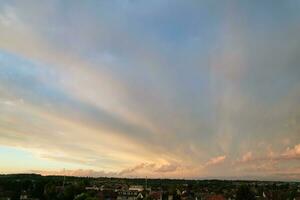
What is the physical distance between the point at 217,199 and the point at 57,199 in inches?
1595

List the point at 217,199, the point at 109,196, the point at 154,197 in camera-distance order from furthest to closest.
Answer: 1. the point at 109,196
2. the point at 154,197
3. the point at 217,199

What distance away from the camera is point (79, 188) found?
11894cm

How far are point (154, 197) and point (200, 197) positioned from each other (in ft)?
69.4

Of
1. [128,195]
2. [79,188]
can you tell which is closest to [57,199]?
[79,188]

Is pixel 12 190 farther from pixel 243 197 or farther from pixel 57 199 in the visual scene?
pixel 243 197

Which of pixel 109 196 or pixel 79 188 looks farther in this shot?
pixel 109 196

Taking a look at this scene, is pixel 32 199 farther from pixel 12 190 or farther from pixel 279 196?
pixel 279 196

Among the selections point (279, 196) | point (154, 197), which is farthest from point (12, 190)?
point (279, 196)

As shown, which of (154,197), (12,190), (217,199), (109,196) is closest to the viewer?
(217,199)

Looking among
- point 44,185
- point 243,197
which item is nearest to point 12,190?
point 44,185

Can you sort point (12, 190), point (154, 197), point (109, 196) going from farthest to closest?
point (12, 190) < point (109, 196) < point (154, 197)

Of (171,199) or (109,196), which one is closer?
(171,199)

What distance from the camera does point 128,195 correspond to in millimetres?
137125

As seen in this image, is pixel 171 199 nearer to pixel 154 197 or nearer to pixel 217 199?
pixel 154 197
